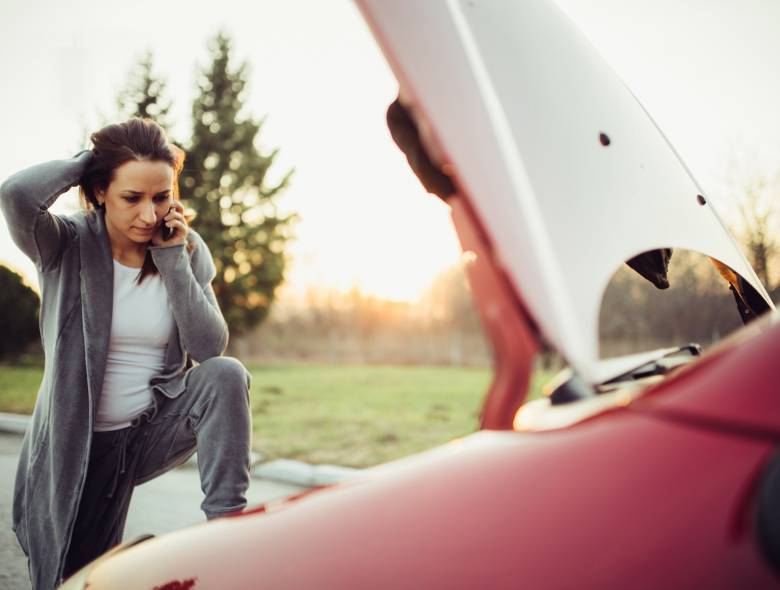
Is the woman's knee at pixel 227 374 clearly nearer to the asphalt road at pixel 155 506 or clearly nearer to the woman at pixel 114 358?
the woman at pixel 114 358

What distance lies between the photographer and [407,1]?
0.82 m

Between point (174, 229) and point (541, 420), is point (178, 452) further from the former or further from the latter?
point (541, 420)

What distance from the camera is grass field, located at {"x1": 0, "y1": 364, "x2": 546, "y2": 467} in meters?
4.72

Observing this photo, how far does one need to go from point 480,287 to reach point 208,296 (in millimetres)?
1491

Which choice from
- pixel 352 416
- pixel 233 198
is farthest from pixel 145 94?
pixel 352 416

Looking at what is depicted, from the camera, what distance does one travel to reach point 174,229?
200 cm

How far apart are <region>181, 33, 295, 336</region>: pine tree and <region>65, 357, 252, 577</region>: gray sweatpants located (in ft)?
65.4

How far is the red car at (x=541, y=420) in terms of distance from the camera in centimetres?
57

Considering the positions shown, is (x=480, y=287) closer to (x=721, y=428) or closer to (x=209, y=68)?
(x=721, y=428)

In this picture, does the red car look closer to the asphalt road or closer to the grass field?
the grass field

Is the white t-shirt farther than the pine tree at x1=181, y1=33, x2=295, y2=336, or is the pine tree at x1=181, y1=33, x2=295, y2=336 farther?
the pine tree at x1=181, y1=33, x2=295, y2=336

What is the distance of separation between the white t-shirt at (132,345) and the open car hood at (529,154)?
1.45 metres

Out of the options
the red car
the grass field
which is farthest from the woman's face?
the grass field

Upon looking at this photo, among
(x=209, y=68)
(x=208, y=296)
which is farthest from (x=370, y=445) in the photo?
(x=209, y=68)
